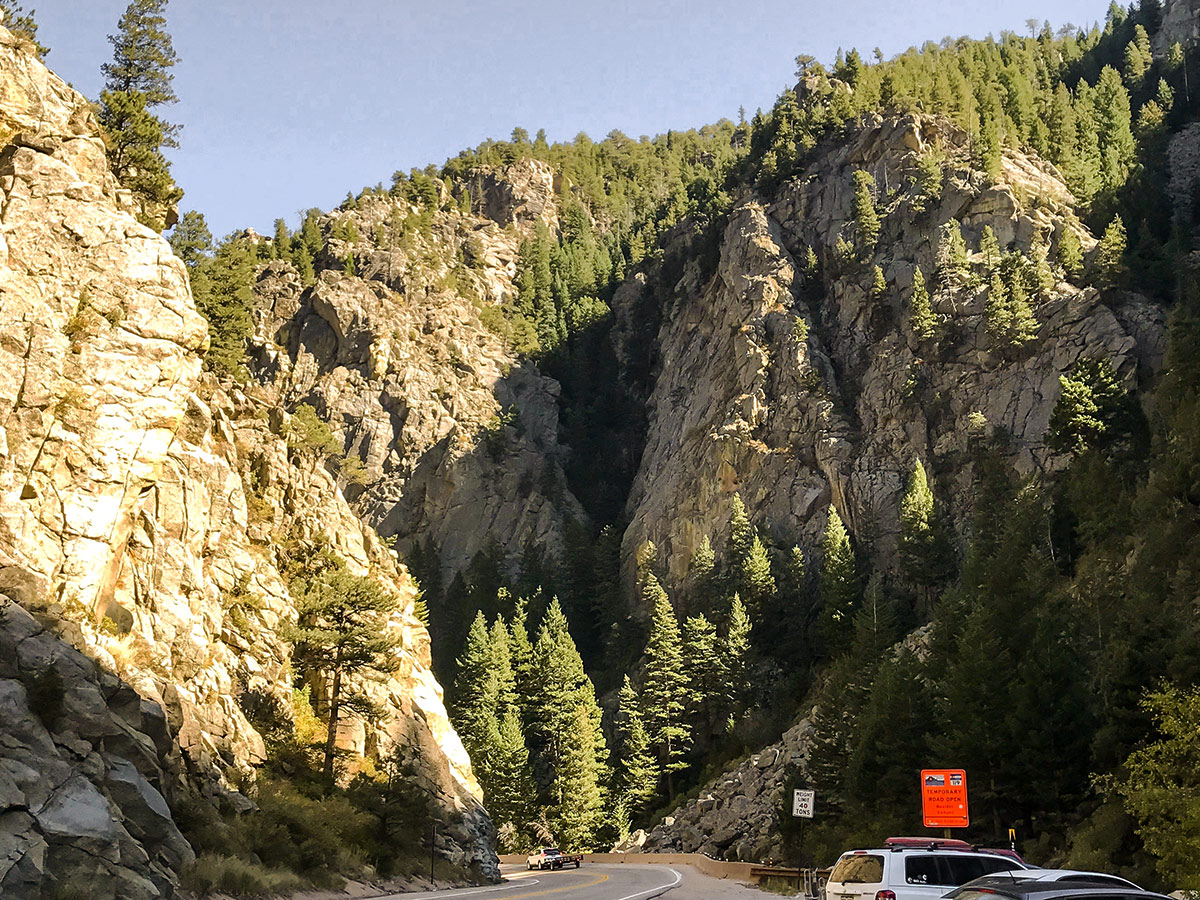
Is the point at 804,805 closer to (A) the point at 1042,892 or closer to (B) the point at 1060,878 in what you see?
(B) the point at 1060,878

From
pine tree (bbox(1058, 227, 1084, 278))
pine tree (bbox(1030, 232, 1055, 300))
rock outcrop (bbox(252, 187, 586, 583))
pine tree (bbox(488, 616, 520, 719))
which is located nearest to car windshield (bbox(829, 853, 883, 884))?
pine tree (bbox(488, 616, 520, 719))

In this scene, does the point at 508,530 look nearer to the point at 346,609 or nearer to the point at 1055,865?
the point at 346,609

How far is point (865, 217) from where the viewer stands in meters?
89.1

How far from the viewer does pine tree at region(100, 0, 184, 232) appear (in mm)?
47438

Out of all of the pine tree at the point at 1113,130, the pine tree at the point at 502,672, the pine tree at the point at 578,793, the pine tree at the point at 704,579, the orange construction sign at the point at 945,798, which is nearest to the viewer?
the orange construction sign at the point at 945,798

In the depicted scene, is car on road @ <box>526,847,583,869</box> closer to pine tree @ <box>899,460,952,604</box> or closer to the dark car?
pine tree @ <box>899,460,952,604</box>

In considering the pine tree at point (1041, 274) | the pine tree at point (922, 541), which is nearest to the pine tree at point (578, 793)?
the pine tree at point (922, 541)

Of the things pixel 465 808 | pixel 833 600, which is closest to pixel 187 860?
pixel 465 808

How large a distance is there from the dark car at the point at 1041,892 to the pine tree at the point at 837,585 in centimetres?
6008

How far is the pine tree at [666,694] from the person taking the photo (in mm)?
73438

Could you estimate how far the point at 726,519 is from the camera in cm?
8481

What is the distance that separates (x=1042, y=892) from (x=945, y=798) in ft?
64.8

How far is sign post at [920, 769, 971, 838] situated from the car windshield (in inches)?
458

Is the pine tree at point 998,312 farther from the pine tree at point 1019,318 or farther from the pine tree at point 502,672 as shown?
the pine tree at point 502,672
